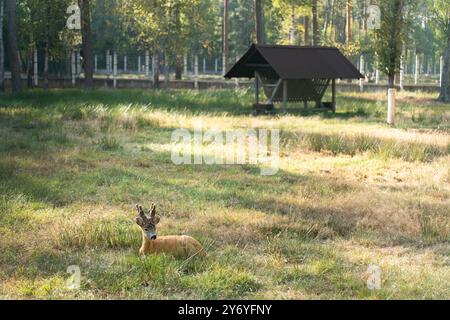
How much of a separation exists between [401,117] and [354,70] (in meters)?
4.39

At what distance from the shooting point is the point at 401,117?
78.1ft

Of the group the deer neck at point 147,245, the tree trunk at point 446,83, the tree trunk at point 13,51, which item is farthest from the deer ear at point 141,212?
the tree trunk at point 446,83

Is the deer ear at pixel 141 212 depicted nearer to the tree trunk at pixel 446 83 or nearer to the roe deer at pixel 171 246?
the roe deer at pixel 171 246

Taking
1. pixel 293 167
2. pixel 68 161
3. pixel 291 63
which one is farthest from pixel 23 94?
pixel 293 167

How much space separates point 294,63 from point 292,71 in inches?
29.5

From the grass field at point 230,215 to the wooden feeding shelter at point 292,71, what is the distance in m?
7.66

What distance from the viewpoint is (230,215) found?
8883 mm

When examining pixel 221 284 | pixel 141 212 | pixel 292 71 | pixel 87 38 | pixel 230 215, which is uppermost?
pixel 87 38

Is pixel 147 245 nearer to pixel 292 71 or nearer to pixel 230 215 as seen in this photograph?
pixel 230 215

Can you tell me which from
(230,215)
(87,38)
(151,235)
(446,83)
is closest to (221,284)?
(151,235)

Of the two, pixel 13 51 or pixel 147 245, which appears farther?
pixel 13 51

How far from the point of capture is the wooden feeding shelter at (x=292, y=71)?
84.0 feet

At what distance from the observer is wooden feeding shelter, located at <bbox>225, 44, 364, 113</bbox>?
25594 millimetres
